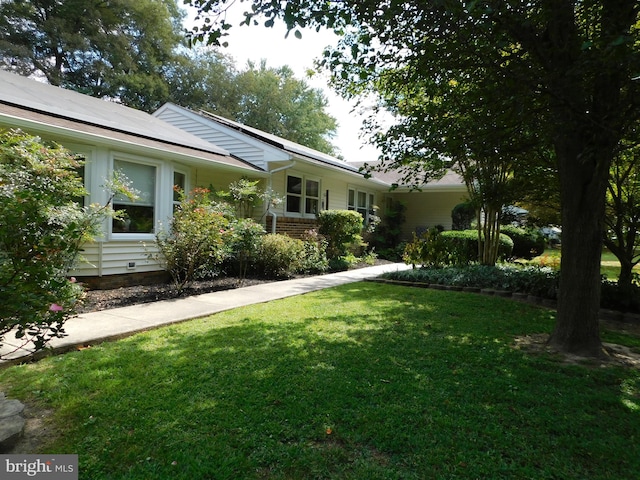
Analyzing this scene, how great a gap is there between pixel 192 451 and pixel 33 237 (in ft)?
6.08

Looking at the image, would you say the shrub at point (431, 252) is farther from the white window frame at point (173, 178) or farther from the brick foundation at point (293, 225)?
the white window frame at point (173, 178)

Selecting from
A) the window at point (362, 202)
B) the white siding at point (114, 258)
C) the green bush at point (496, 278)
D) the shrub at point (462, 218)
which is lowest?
the green bush at point (496, 278)

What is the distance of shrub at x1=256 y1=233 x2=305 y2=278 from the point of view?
9.16m

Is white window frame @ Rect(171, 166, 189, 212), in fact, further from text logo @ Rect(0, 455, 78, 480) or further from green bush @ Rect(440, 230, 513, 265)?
green bush @ Rect(440, 230, 513, 265)

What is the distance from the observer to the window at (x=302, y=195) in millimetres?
A: 12688

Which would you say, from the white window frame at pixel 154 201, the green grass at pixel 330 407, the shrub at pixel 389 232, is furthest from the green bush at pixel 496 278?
the shrub at pixel 389 232

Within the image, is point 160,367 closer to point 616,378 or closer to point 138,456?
point 138,456

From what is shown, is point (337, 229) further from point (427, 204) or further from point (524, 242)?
point (427, 204)

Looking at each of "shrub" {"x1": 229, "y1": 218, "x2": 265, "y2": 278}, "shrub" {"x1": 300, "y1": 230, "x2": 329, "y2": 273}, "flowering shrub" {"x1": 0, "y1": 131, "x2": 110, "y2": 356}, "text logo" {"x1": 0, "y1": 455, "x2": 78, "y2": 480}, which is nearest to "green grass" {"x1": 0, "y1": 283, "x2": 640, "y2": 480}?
"text logo" {"x1": 0, "y1": 455, "x2": 78, "y2": 480}

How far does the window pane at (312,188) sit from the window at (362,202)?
254cm

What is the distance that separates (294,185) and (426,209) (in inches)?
340

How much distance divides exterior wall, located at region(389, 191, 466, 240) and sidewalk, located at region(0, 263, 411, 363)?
37.0 ft

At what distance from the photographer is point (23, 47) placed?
62.0ft

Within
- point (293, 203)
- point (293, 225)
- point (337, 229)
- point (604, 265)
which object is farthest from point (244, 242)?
point (604, 265)
